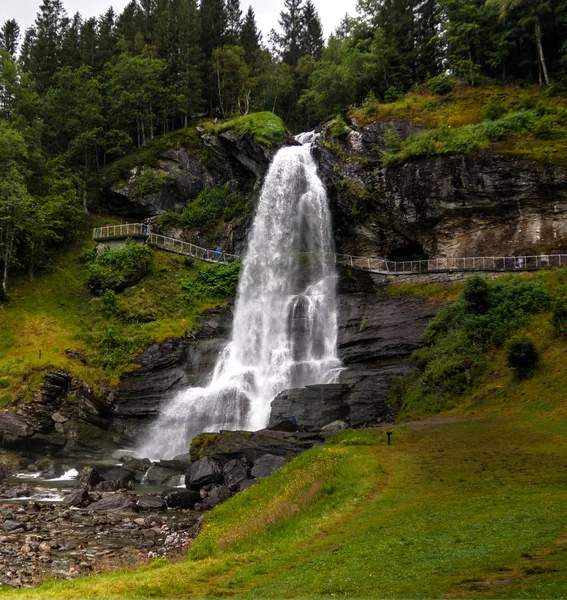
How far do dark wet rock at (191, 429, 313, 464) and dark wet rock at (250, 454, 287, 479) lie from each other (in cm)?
86

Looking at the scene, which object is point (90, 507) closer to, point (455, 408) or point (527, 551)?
point (455, 408)

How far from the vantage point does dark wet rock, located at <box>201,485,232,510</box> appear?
69.9ft

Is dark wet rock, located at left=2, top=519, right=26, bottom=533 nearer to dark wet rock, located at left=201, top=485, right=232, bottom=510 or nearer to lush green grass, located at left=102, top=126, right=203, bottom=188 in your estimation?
dark wet rock, located at left=201, top=485, right=232, bottom=510

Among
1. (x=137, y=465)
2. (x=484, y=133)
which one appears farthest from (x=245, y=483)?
(x=484, y=133)

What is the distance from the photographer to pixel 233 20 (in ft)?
235

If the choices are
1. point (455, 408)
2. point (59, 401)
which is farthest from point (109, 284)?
point (455, 408)

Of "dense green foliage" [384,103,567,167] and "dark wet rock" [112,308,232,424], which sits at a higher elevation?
"dense green foliage" [384,103,567,167]

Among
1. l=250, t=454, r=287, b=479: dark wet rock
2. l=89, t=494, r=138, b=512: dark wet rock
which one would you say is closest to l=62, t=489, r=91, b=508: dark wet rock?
l=89, t=494, r=138, b=512: dark wet rock

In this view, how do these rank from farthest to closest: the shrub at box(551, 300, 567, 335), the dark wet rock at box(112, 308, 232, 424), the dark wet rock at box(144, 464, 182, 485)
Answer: the dark wet rock at box(112, 308, 232, 424)
the dark wet rock at box(144, 464, 182, 485)
the shrub at box(551, 300, 567, 335)

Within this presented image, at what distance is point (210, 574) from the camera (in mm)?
10656

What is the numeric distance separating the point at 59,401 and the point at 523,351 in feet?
85.5

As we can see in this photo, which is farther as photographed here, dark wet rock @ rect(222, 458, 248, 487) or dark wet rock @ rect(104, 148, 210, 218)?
dark wet rock @ rect(104, 148, 210, 218)

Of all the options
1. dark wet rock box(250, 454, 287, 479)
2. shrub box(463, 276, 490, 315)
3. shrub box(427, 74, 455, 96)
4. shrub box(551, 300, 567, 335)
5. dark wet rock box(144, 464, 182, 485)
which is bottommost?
dark wet rock box(144, 464, 182, 485)

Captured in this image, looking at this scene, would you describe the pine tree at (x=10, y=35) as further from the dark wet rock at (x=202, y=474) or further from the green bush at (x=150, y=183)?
the dark wet rock at (x=202, y=474)
